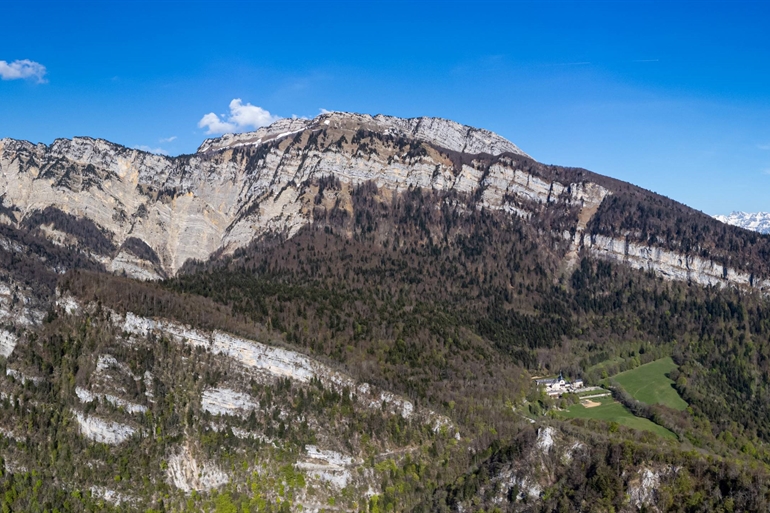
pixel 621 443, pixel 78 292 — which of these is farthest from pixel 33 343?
pixel 621 443

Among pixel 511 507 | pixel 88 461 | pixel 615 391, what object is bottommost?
pixel 88 461

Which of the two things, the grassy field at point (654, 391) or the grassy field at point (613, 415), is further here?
the grassy field at point (654, 391)

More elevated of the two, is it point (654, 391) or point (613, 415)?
point (654, 391)

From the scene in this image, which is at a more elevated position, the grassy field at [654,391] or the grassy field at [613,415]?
the grassy field at [654,391]

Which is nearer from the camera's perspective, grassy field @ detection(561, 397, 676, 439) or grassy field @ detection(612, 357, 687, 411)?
grassy field @ detection(561, 397, 676, 439)

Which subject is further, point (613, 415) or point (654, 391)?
point (654, 391)

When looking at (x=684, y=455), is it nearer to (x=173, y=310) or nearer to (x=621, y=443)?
(x=621, y=443)

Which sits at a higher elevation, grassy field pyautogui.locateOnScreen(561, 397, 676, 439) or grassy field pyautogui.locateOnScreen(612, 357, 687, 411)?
grassy field pyautogui.locateOnScreen(612, 357, 687, 411)

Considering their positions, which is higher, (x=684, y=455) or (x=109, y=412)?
(x=684, y=455)
